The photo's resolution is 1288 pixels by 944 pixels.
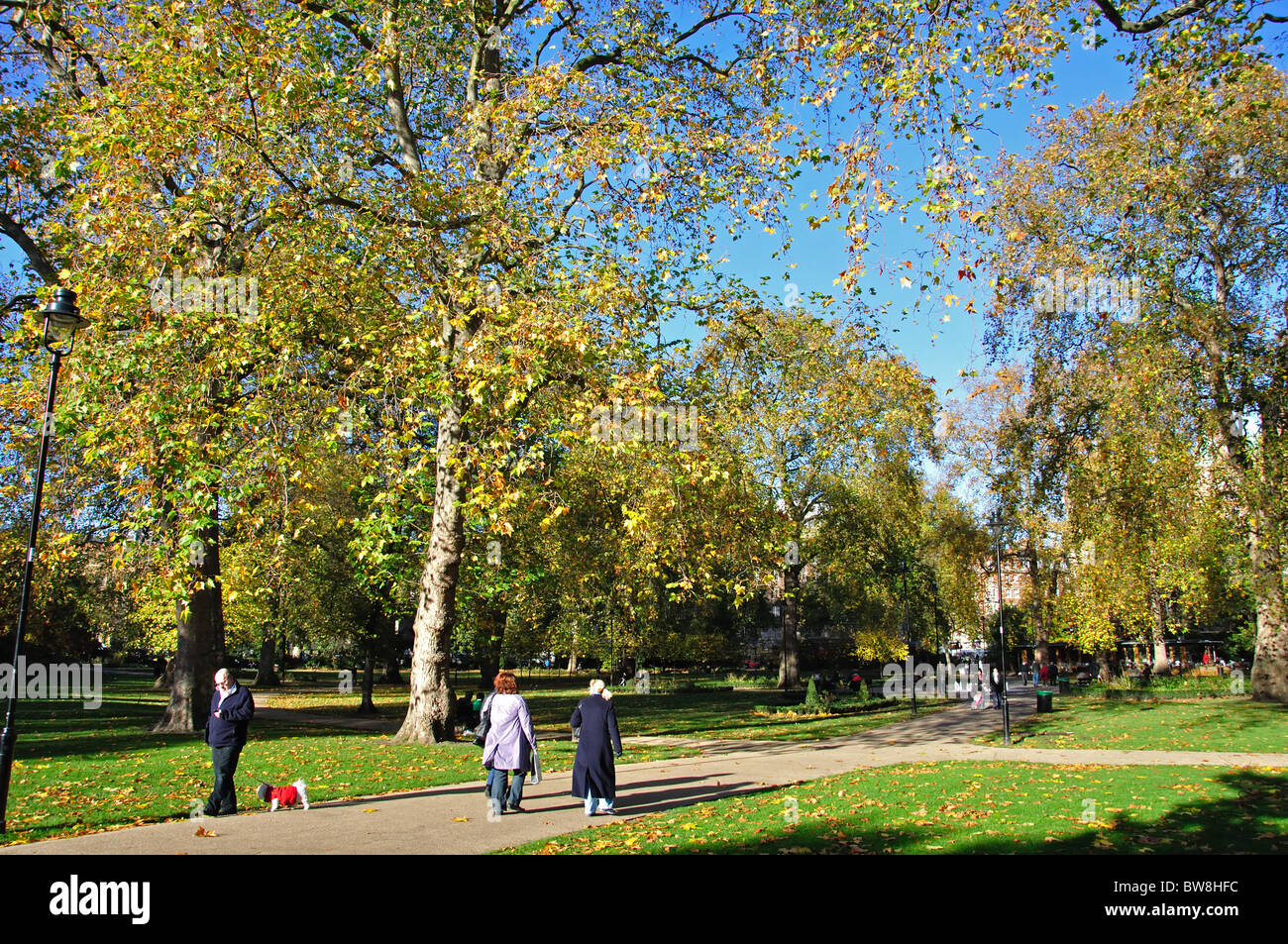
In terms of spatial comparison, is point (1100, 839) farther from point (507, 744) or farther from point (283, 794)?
point (283, 794)

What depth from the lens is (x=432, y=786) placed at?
428 inches

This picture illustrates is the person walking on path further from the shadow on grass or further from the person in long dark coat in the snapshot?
the shadow on grass

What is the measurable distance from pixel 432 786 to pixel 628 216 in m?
9.73

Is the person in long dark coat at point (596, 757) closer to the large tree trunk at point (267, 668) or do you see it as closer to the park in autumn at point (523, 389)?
the park in autumn at point (523, 389)

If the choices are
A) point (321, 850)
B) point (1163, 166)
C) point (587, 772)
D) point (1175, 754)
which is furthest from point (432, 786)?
point (1163, 166)

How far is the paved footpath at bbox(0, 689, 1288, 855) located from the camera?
24.1ft

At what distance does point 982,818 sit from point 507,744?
17.7 ft

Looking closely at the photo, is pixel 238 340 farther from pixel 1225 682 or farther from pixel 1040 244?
pixel 1225 682

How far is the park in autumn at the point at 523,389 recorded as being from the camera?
9.10 m

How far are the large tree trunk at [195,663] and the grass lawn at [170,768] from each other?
0.79 metres
